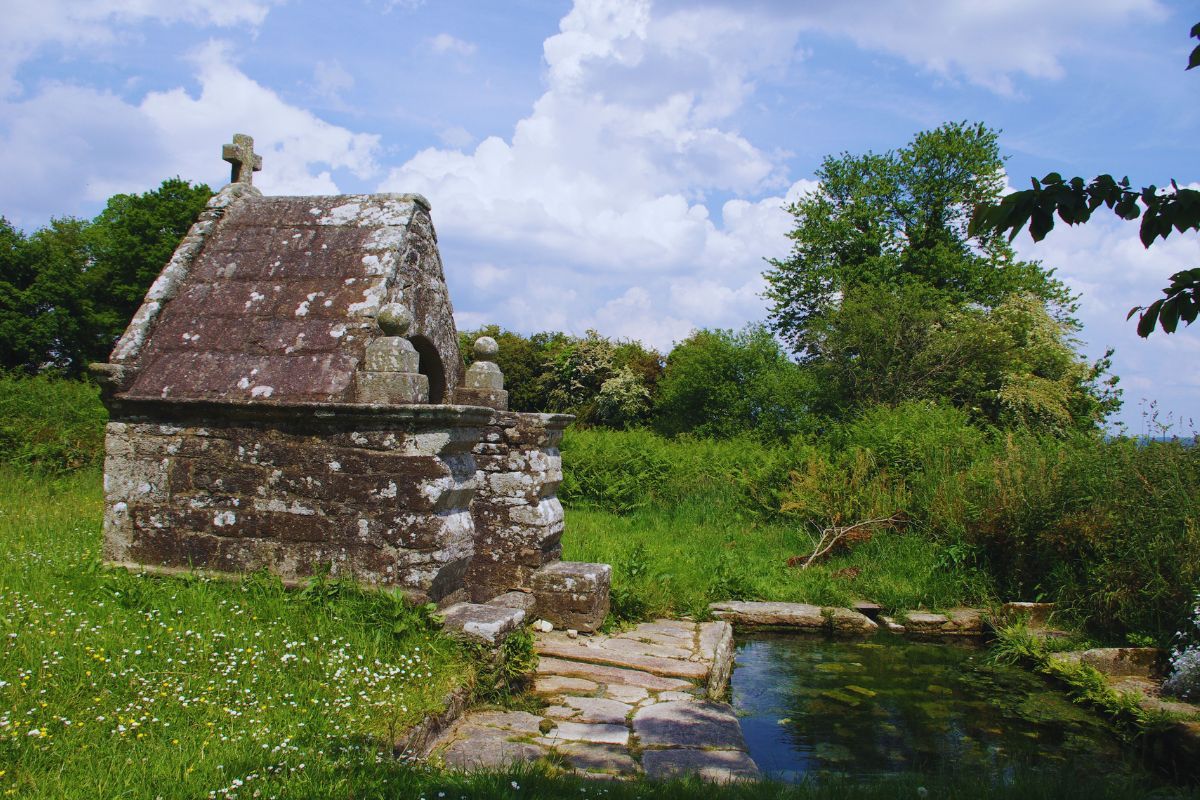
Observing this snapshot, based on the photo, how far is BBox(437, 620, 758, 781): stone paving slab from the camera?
13.8ft

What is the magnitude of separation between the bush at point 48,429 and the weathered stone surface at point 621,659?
31.1 ft

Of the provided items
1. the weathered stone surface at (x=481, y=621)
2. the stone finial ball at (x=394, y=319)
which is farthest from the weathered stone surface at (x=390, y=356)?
the weathered stone surface at (x=481, y=621)

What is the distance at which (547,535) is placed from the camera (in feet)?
22.3

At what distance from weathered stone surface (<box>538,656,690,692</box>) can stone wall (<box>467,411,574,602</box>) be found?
958mm

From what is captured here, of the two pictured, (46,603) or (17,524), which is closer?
(46,603)

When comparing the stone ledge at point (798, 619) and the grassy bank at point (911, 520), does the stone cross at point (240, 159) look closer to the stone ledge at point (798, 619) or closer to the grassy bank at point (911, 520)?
the grassy bank at point (911, 520)

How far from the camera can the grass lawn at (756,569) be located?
819 centimetres

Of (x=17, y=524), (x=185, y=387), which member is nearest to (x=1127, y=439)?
(x=185, y=387)

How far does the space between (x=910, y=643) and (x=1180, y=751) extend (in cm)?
322

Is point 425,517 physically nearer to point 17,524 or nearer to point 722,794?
point 722,794

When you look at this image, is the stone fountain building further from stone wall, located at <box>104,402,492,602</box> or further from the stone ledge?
the stone ledge

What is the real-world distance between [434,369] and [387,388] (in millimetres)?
1860

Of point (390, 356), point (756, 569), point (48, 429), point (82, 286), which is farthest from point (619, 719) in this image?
point (82, 286)

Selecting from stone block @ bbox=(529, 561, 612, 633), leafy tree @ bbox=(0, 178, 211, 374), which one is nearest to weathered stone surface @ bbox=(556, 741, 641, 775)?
stone block @ bbox=(529, 561, 612, 633)
